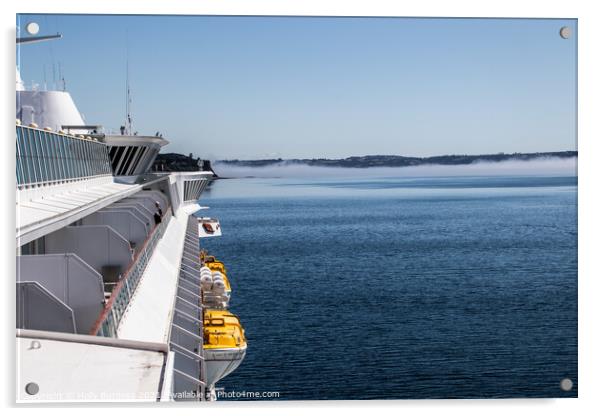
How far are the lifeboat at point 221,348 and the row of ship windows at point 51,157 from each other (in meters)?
3.74

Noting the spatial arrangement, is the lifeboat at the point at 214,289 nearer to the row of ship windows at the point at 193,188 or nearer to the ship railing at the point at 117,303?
the ship railing at the point at 117,303

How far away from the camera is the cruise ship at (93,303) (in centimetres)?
784

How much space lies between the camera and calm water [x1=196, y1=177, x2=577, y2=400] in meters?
13.8

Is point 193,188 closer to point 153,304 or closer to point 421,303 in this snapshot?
point 421,303

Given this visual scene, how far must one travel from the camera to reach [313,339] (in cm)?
2172

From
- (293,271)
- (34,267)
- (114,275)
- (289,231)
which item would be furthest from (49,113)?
(34,267)

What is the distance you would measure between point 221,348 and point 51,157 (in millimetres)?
4630

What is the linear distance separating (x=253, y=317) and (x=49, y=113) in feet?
55.3

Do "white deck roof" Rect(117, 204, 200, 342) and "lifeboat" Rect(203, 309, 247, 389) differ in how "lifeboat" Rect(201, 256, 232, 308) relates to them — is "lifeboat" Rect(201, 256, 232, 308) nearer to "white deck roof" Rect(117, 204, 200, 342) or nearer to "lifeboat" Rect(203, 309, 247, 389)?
"white deck roof" Rect(117, 204, 200, 342)

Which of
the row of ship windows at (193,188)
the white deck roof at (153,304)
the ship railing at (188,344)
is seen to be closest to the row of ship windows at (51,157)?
the white deck roof at (153,304)

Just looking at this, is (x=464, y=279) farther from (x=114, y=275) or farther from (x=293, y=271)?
(x=114, y=275)

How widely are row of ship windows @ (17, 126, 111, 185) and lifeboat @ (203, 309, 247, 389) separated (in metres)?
3.74

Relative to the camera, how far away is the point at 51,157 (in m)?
15.8

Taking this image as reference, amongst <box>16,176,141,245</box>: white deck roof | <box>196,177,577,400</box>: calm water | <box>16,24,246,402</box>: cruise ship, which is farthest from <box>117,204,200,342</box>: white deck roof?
<box>196,177,577,400</box>: calm water
